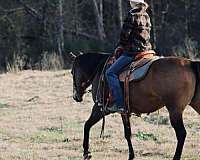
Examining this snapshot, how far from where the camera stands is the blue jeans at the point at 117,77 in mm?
8484

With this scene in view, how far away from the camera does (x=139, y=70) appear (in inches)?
324

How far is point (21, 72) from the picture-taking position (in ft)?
82.0

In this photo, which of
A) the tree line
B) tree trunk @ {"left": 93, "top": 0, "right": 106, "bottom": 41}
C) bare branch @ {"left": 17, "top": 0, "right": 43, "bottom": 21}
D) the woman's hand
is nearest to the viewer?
the woman's hand

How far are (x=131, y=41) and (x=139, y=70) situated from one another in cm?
62

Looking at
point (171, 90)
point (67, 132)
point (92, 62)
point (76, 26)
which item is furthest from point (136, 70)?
point (76, 26)

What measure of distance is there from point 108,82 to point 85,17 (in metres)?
29.6

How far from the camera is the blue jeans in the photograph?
8484mm

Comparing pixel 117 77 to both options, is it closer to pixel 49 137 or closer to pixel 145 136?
pixel 145 136

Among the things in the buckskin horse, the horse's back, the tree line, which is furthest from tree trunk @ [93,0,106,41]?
the horse's back

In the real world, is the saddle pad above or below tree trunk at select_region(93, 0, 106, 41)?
above

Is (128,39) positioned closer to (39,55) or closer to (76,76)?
(76,76)

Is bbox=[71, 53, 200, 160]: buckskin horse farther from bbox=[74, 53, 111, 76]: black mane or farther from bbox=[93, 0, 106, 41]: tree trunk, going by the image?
bbox=[93, 0, 106, 41]: tree trunk

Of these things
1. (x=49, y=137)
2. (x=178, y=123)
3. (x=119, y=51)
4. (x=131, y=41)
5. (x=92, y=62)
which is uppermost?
(x=131, y=41)

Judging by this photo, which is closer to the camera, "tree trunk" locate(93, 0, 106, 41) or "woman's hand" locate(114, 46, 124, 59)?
"woman's hand" locate(114, 46, 124, 59)
